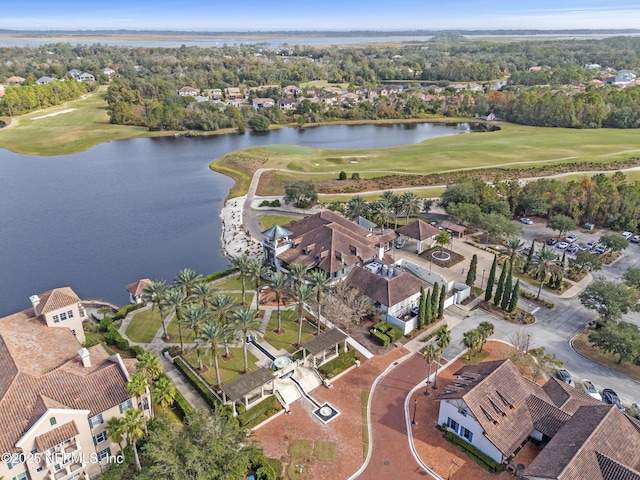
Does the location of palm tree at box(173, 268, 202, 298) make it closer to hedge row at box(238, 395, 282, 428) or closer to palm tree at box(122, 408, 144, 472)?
hedge row at box(238, 395, 282, 428)

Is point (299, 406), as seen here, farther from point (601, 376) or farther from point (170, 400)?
point (601, 376)

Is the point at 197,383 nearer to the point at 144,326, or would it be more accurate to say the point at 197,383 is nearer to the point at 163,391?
the point at 163,391

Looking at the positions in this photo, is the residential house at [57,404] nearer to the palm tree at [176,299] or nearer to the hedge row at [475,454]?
the palm tree at [176,299]

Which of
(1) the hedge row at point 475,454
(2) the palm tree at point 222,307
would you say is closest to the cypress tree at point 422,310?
(1) the hedge row at point 475,454

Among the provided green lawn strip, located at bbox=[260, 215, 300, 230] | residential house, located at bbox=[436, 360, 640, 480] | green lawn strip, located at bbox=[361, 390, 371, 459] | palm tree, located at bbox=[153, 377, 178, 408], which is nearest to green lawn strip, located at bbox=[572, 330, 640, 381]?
residential house, located at bbox=[436, 360, 640, 480]

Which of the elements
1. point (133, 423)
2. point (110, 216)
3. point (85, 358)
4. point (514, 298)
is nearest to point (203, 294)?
point (85, 358)
